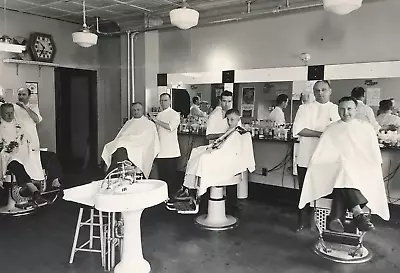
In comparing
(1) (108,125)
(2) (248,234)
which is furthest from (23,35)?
(2) (248,234)

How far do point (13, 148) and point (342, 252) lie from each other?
134 inches

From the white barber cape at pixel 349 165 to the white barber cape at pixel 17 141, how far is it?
295 cm

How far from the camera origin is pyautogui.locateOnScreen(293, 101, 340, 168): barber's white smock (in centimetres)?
347

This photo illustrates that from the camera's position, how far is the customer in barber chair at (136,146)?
4.21 m

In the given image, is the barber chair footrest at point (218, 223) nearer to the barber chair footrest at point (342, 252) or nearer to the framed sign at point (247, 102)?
the barber chair footrest at point (342, 252)

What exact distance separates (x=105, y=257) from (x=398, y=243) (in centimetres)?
245

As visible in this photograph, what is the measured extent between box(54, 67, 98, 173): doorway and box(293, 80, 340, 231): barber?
3817mm

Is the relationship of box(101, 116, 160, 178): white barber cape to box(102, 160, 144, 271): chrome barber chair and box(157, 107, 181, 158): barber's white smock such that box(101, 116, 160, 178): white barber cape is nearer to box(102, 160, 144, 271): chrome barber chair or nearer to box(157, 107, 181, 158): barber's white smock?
box(157, 107, 181, 158): barber's white smock

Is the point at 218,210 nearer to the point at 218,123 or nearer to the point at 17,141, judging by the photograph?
the point at 218,123

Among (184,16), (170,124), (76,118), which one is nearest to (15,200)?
(170,124)

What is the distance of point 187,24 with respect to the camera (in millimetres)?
3395

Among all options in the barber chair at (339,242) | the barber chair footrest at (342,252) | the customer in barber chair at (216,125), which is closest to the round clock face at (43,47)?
the customer in barber chair at (216,125)

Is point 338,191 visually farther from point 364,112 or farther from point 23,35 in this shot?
point 23,35

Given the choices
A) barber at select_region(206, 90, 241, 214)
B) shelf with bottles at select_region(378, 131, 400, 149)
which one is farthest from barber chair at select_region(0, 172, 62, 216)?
shelf with bottles at select_region(378, 131, 400, 149)
